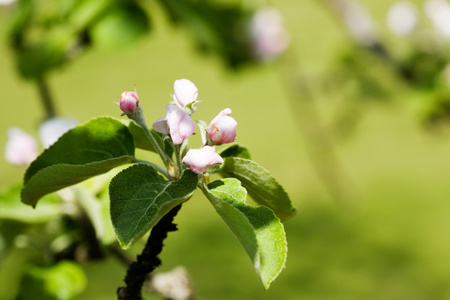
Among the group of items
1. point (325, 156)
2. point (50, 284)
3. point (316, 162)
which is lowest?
point (316, 162)

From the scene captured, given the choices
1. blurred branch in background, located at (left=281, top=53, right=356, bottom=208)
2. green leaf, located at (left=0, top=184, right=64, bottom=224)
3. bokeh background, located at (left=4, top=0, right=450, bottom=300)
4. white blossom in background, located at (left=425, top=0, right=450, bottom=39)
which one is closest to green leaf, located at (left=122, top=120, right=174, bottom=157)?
green leaf, located at (left=0, top=184, right=64, bottom=224)

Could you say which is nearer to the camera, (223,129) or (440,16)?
(223,129)

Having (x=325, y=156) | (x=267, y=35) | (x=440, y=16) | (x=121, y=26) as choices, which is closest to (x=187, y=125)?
(x=121, y=26)

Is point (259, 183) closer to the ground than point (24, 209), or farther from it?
Answer: farther from it

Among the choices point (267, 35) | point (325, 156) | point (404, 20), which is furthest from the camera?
point (325, 156)

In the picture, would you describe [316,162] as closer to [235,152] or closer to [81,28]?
[81,28]

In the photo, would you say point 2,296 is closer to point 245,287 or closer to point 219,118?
point 245,287

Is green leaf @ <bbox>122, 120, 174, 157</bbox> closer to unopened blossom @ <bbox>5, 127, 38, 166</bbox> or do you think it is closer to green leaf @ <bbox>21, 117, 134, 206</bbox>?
green leaf @ <bbox>21, 117, 134, 206</bbox>
